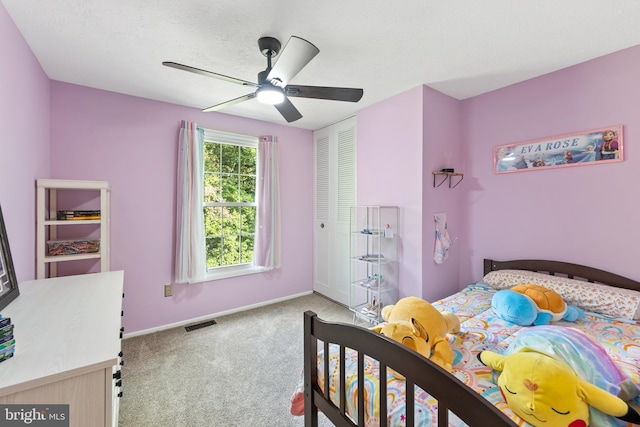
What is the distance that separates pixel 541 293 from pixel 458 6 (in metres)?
1.95

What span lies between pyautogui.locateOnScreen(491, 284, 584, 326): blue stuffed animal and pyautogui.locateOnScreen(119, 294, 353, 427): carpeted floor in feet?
4.65

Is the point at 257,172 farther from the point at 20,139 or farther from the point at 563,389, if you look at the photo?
the point at 563,389

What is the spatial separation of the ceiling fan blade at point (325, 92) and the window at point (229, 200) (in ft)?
5.85

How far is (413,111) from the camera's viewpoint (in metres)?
2.60

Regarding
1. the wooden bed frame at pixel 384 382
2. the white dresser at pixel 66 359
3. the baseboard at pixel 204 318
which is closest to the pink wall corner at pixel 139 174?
the baseboard at pixel 204 318

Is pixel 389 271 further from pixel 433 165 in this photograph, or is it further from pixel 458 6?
pixel 458 6

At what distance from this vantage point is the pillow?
1.81 meters

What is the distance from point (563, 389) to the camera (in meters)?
0.93

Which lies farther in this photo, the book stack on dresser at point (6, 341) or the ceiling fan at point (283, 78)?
the ceiling fan at point (283, 78)

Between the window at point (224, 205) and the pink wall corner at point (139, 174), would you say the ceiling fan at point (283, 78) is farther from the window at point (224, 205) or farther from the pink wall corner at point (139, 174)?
the pink wall corner at point (139, 174)

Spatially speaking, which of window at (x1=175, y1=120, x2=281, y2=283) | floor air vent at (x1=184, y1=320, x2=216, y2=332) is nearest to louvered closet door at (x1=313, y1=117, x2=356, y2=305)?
window at (x1=175, y1=120, x2=281, y2=283)

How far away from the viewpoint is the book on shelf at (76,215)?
221cm

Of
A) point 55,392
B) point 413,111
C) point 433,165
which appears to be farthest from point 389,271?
point 55,392

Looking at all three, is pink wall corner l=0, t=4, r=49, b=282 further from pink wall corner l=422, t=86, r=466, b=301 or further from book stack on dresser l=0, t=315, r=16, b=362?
pink wall corner l=422, t=86, r=466, b=301
